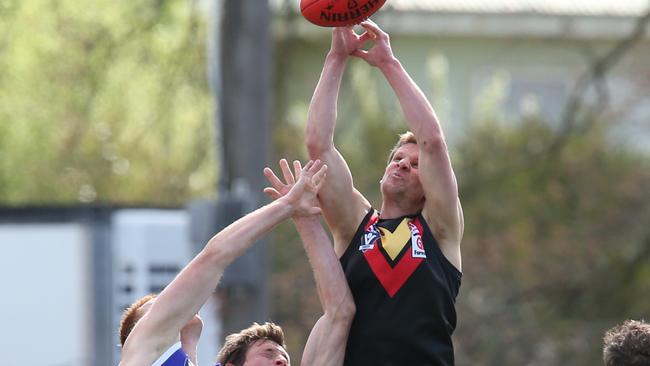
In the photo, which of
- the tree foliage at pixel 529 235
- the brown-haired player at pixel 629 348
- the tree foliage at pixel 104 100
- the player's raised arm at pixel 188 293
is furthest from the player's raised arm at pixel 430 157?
the tree foliage at pixel 104 100

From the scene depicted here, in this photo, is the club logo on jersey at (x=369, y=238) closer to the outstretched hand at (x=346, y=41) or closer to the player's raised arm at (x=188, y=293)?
the player's raised arm at (x=188, y=293)

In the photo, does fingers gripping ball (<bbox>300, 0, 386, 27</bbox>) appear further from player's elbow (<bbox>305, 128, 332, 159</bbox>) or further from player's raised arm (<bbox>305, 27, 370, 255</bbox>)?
player's elbow (<bbox>305, 128, 332, 159</bbox>)

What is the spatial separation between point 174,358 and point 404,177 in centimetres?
127

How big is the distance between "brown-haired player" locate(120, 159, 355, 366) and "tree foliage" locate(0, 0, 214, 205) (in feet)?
51.9

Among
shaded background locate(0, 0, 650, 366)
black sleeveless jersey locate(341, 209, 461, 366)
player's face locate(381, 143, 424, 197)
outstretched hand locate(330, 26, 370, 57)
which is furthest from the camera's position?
shaded background locate(0, 0, 650, 366)

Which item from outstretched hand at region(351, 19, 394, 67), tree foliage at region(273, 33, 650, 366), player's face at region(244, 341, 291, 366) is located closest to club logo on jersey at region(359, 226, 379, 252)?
player's face at region(244, 341, 291, 366)

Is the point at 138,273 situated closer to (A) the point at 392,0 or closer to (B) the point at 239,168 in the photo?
(B) the point at 239,168

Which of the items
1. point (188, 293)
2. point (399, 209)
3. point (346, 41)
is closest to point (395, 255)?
point (399, 209)

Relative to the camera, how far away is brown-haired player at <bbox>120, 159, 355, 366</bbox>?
6.51 m

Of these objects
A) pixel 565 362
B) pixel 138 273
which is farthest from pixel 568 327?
pixel 138 273

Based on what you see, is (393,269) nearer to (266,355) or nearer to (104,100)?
(266,355)

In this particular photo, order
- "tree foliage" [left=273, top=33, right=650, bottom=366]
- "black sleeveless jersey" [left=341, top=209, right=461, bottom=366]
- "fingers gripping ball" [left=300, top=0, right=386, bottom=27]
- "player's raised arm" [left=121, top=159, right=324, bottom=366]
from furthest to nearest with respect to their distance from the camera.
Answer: "tree foliage" [left=273, top=33, right=650, bottom=366], "fingers gripping ball" [left=300, top=0, right=386, bottom=27], "black sleeveless jersey" [left=341, top=209, right=461, bottom=366], "player's raised arm" [left=121, top=159, right=324, bottom=366]

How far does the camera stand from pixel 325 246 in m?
6.91

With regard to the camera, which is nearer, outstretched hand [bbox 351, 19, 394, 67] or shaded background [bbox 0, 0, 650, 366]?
outstretched hand [bbox 351, 19, 394, 67]
